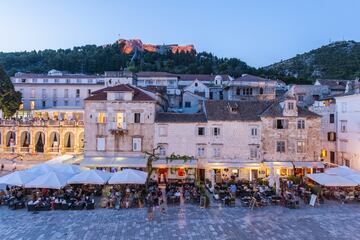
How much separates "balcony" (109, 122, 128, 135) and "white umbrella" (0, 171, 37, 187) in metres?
11.3

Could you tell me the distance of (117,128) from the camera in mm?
36406

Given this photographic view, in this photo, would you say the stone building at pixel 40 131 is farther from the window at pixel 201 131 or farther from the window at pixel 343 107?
the window at pixel 343 107

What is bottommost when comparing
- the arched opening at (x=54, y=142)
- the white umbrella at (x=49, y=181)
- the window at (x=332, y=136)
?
the white umbrella at (x=49, y=181)

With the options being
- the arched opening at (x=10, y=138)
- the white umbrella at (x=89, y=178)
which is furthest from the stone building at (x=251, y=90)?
the white umbrella at (x=89, y=178)

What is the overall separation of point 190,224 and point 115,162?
15591 millimetres

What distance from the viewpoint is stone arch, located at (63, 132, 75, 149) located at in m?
52.2

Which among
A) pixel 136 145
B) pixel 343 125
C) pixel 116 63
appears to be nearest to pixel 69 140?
pixel 136 145

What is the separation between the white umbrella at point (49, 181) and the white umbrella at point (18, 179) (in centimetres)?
70

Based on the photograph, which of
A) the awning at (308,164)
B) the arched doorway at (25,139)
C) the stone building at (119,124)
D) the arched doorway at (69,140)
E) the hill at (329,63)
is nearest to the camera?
the awning at (308,164)

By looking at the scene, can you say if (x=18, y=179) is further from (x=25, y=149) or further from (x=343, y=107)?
(x=343, y=107)

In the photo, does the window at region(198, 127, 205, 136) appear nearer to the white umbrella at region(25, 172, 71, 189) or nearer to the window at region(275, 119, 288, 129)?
the window at region(275, 119, 288, 129)

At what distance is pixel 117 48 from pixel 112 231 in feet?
408

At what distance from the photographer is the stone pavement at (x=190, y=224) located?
1841 cm

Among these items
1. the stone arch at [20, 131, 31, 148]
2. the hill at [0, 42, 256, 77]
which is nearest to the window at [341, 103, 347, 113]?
the stone arch at [20, 131, 31, 148]
